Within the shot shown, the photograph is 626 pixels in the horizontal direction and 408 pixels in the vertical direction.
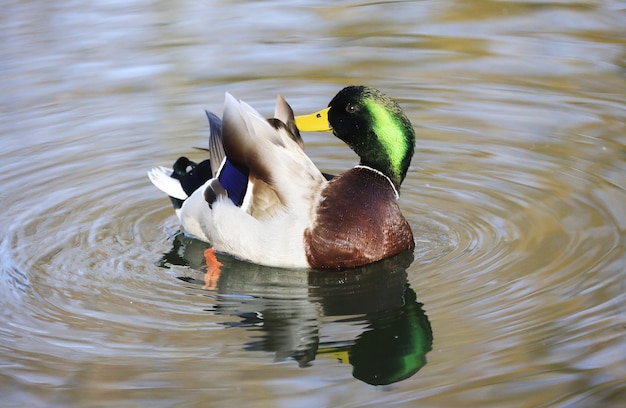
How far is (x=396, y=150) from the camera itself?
625cm

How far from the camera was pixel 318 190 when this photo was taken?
245 inches

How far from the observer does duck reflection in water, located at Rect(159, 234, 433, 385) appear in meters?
5.02

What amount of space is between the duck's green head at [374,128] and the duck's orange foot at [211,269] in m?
1.02

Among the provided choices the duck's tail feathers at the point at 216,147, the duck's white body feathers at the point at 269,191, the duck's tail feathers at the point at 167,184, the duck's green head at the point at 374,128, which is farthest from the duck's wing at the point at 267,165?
the duck's tail feathers at the point at 167,184

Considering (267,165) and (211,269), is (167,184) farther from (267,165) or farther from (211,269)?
(267,165)

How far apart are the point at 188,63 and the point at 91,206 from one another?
121 inches

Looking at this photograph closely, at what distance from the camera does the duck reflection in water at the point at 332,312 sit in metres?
5.02

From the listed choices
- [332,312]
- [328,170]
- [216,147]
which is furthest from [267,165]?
[328,170]

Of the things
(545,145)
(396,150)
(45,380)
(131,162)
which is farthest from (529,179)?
(45,380)

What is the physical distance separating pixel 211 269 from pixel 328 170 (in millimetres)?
1617

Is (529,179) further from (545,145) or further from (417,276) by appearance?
(417,276)

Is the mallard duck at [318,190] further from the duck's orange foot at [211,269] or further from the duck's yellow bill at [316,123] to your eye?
the duck's orange foot at [211,269]

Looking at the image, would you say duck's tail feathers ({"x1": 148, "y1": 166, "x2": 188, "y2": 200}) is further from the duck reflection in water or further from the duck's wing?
the duck's wing

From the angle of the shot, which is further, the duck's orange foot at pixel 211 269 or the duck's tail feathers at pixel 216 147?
the duck's tail feathers at pixel 216 147
